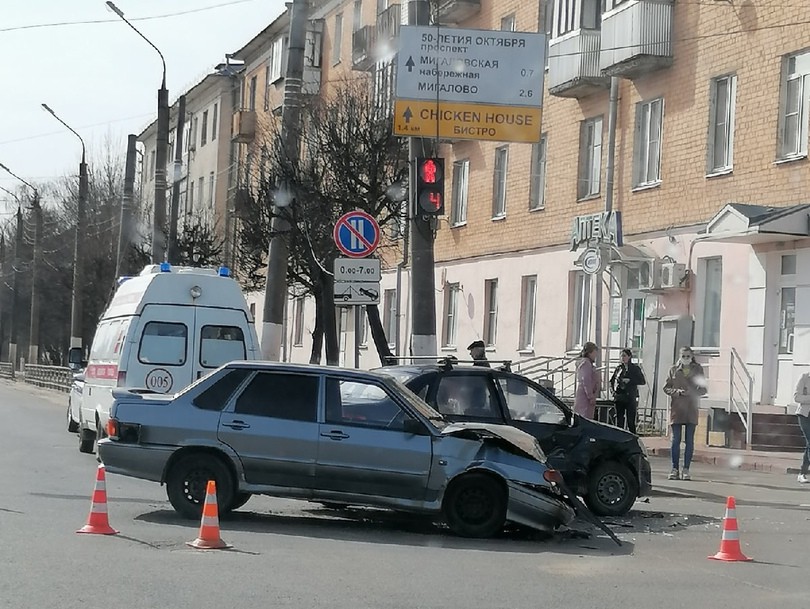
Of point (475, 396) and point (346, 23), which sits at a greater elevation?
point (346, 23)

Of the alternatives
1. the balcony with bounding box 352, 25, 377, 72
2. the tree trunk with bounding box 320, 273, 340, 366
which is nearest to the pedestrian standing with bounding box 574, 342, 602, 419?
the tree trunk with bounding box 320, 273, 340, 366

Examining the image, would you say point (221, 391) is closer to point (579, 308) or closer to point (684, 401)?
point (684, 401)

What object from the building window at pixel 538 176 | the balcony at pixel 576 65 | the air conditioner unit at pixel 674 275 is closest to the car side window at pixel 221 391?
the air conditioner unit at pixel 674 275

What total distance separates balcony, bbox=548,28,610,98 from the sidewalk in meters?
8.94

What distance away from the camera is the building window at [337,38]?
47041 mm

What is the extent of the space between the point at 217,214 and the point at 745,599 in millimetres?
48164

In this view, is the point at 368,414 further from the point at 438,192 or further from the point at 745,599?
the point at 438,192

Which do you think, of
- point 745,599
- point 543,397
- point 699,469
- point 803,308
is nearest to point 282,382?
point 543,397

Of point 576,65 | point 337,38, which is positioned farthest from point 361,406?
point 337,38

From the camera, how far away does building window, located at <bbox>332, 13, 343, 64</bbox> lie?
47041mm

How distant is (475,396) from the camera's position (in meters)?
14.2

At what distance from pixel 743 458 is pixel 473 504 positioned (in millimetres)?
10470

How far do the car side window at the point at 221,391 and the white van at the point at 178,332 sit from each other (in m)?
5.99

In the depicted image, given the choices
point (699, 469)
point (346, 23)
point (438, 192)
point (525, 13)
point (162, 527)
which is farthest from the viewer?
point (346, 23)
